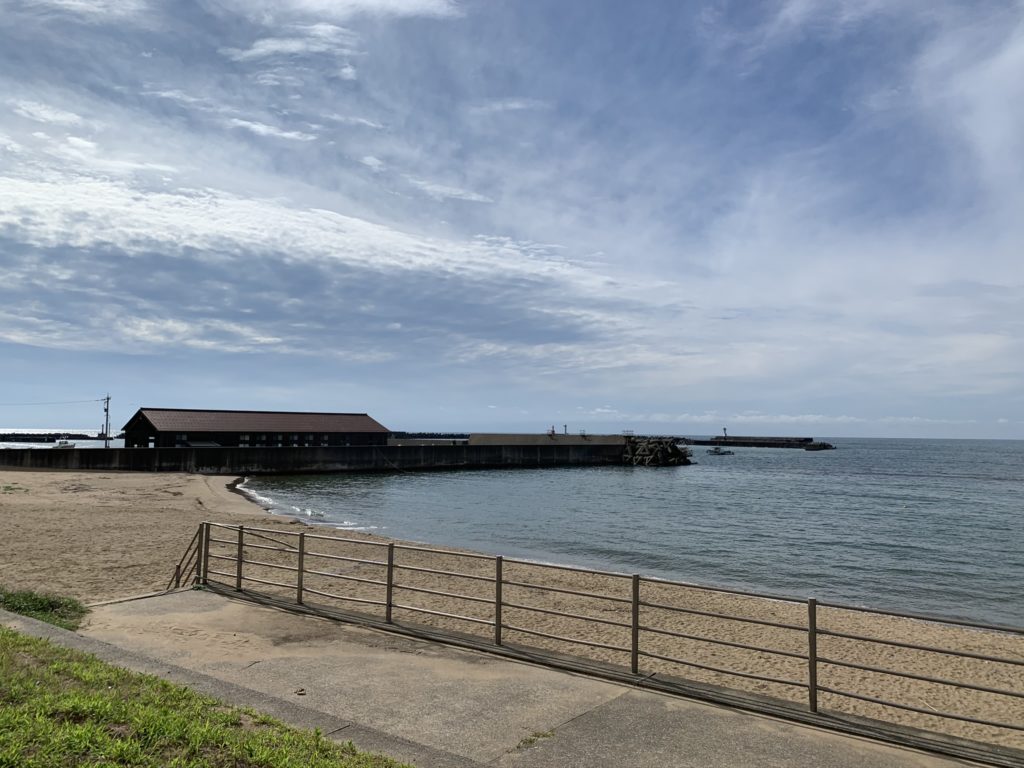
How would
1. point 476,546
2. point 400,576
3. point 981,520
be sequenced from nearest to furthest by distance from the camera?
1. point 400,576
2. point 476,546
3. point 981,520

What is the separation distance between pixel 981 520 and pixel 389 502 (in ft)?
106

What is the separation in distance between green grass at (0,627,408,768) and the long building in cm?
5458

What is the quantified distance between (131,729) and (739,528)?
29624 millimetres

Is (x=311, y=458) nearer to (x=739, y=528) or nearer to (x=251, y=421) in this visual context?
(x=251, y=421)

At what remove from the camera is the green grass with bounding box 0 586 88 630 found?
8438 millimetres

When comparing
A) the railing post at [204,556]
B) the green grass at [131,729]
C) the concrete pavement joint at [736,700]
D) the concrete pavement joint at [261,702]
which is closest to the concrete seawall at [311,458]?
the railing post at [204,556]

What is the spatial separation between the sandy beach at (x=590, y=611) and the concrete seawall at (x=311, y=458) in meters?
25.9

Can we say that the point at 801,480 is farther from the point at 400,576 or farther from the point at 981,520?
the point at 400,576

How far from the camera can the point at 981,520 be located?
35125mm

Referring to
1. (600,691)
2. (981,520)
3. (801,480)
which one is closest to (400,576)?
(600,691)

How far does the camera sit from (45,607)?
888 cm

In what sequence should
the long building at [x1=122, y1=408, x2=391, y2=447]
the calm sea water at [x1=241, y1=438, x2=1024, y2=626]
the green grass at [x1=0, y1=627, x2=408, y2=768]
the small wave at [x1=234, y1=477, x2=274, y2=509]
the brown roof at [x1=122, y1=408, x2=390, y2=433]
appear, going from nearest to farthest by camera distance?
the green grass at [x1=0, y1=627, x2=408, y2=768]
the calm sea water at [x1=241, y1=438, x2=1024, y2=626]
the small wave at [x1=234, y1=477, x2=274, y2=509]
the long building at [x1=122, y1=408, x2=391, y2=447]
the brown roof at [x1=122, y1=408, x2=390, y2=433]

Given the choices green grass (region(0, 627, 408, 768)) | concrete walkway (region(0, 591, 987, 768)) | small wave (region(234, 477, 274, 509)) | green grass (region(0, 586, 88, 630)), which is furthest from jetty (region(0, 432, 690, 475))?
green grass (region(0, 627, 408, 768))

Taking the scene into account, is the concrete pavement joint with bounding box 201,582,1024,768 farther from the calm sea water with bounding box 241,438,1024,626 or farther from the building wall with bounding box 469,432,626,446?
the building wall with bounding box 469,432,626,446
